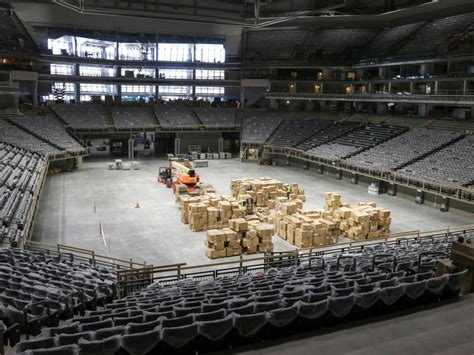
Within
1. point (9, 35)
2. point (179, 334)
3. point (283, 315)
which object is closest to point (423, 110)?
point (283, 315)

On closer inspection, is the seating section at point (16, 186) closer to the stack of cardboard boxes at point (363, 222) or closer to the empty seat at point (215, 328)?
the empty seat at point (215, 328)

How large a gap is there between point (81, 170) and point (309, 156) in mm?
23408

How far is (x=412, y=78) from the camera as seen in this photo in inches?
1762

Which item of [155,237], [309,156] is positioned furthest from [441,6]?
[155,237]

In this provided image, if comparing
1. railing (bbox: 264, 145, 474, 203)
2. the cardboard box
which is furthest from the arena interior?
the cardboard box

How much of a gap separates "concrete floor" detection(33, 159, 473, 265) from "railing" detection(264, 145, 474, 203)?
4.38 feet

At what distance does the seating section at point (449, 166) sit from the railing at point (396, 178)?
652 mm

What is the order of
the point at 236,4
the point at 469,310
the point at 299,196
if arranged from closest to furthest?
the point at 469,310, the point at 299,196, the point at 236,4

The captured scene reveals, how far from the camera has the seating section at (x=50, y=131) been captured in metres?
43.6

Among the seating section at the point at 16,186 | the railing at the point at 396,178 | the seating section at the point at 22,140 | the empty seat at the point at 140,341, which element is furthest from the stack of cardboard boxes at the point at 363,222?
the seating section at the point at 22,140

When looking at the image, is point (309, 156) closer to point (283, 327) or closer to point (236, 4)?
point (236, 4)

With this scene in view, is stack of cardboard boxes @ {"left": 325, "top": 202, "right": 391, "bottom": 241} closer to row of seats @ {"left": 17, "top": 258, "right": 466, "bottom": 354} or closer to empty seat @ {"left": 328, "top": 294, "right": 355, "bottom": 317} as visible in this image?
row of seats @ {"left": 17, "top": 258, "right": 466, "bottom": 354}

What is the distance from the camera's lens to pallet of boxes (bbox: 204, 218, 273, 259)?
65.3 ft

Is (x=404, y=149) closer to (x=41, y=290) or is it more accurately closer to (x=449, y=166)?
(x=449, y=166)
